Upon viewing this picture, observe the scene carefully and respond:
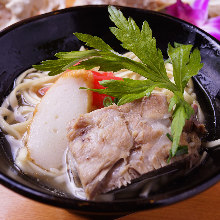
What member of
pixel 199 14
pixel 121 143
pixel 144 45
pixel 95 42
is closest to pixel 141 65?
pixel 144 45

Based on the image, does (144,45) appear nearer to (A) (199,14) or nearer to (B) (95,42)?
(B) (95,42)

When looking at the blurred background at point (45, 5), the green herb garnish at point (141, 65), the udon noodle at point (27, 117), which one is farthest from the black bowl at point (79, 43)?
the blurred background at point (45, 5)

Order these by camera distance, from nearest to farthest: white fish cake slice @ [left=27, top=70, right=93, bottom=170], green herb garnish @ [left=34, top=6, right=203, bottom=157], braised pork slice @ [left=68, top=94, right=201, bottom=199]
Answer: braised pork slice @ [left=68, top=94, right=201, bottom=199]
green herb garnish @ [left=34, top=6, right=203, bottom=157]
white fish cake slice @ [left=27, top=70, right=93, bottom=170]

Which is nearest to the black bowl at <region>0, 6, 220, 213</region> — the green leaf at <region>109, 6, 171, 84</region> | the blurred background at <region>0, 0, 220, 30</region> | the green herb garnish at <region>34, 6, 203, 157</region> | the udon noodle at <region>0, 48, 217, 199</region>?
the udon noodle at <region>0, 48, 217, 199</region>

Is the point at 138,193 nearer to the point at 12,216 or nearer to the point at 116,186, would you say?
the point at 116,186

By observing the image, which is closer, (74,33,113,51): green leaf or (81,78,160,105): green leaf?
(81,78,160,105): green leaf

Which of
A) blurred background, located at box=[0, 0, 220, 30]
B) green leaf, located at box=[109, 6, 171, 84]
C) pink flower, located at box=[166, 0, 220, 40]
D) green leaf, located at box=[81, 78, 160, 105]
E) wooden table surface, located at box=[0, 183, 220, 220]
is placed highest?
blurred background, located at box=[0, 0, 220, 30]

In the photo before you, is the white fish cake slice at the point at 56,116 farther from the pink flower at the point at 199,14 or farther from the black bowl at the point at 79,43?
the pink flower at the point at 199,14

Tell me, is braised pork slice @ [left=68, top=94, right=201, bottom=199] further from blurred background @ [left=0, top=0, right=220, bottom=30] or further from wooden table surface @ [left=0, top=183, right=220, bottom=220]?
blurred background @ [left=0, top=0, right=220, bottom=30]
